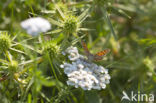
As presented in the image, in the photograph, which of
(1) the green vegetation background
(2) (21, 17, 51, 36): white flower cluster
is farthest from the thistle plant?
(2) (21, 17, 51, 36): white flower cluster

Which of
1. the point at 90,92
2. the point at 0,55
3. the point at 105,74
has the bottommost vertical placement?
the point at 90,92

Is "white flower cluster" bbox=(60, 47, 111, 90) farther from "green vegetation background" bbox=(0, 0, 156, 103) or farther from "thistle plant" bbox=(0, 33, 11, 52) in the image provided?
"thistle plant" bbox=(0, 33, 11, 52)

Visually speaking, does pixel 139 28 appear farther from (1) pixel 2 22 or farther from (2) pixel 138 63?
(1) pixel 2 22

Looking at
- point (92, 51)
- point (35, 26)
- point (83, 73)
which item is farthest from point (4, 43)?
point (92, 51)

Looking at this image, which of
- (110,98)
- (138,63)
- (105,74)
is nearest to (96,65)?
(105,74)

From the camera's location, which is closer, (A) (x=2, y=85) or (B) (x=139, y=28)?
(A) (x=2, y=85)

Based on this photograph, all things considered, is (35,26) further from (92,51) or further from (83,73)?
(92,51)
